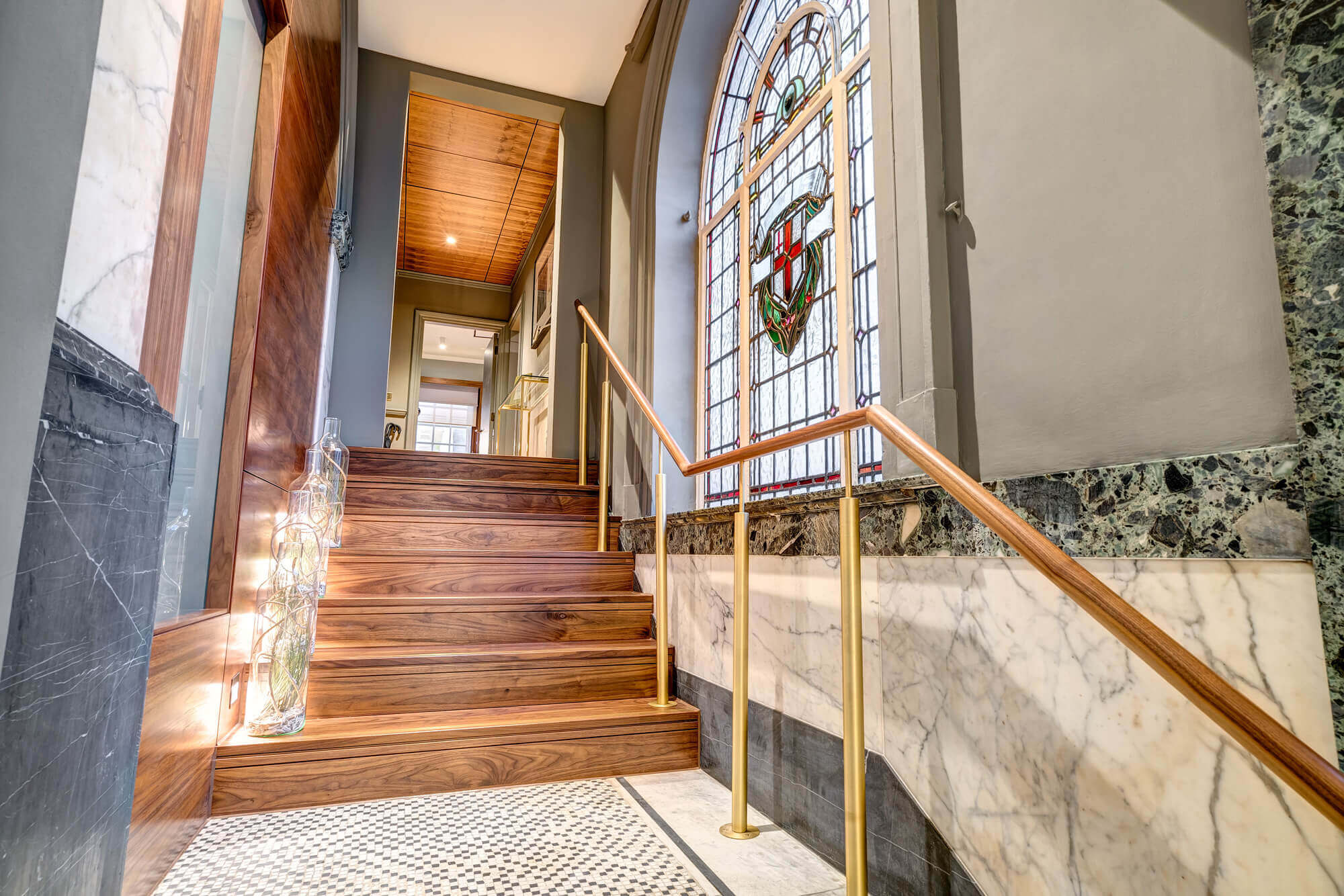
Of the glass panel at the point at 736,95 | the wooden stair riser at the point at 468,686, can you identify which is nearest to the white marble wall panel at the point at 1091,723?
the wooden stair riser at the point at 468,686

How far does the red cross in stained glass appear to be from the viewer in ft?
9.66

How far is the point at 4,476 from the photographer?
67 cm

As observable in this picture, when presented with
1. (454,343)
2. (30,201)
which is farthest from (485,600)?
(454,343)

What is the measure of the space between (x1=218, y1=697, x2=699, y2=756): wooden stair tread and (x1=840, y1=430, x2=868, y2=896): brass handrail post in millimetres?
1002

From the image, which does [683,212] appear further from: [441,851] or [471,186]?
[471,186]

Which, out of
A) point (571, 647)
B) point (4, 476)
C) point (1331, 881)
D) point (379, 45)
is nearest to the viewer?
point (4, 476)

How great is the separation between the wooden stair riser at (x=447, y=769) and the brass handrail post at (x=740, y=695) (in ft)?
1.60

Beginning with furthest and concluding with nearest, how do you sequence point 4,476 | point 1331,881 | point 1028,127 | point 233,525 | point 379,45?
1. point 379,45
2. point 233,525
3. point 1028,127
4. point 1331,881
5. point 4,476

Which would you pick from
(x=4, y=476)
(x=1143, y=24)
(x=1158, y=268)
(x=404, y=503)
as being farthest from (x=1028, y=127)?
(x=404, y=503)

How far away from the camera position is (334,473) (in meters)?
3.06

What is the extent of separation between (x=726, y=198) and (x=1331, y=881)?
11.2 feet

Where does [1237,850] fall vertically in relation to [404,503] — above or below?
below

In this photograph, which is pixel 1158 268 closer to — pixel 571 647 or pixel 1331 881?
pixel 1331 881

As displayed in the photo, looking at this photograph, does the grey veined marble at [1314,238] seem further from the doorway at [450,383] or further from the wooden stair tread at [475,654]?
the doorway at [450,383]
